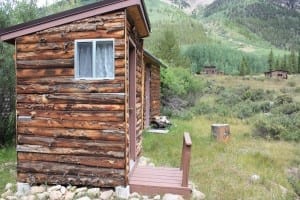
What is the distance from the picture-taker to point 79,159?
5.86 metres

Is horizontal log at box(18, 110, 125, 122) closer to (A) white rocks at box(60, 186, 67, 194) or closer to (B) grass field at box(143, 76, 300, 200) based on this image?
(A) white rocks at box(60, 186, 67, 194)

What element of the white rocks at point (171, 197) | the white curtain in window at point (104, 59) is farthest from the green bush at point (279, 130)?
A: the white curtain in window at point (104, 59)

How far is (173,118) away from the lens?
63.8 feet

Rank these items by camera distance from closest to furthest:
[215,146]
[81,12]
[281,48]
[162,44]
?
[81,12] < [215,146] < [162,44] < [281,48]

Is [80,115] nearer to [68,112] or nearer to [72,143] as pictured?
[68,112]

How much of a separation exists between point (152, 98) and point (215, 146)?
20.1 ft

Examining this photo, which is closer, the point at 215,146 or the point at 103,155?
the point at 103,155

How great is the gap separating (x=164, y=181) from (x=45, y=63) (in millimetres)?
3069

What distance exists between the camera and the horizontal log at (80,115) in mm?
5711

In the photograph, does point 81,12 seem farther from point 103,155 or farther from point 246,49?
point 246,49

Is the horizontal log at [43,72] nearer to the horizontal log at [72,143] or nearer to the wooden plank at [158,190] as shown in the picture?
the horizontal log at [72,143]

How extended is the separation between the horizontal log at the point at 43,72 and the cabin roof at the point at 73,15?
648 mm

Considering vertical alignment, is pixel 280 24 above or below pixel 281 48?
above

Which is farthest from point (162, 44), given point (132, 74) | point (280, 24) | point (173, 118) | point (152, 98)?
point (280, 24)
